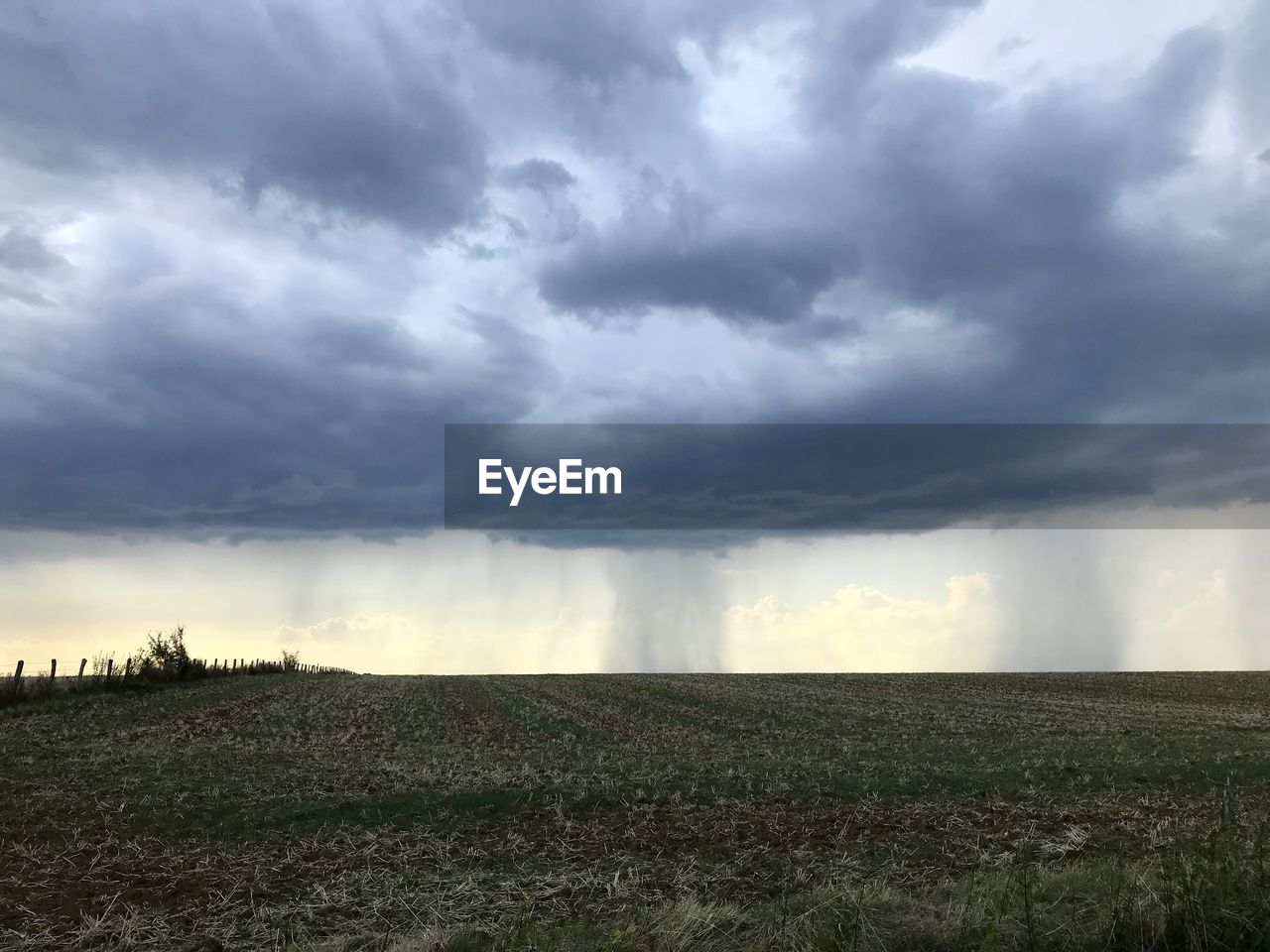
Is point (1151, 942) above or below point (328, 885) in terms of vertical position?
above

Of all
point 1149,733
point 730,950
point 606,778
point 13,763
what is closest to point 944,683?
point 1149,733

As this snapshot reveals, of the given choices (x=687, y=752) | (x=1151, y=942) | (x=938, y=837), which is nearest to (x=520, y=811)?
(x=938, y=837)

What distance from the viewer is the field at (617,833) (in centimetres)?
810

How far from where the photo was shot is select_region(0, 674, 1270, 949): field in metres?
8.10

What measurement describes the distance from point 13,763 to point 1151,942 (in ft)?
83.1

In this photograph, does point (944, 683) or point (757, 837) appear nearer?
point (757, 837)

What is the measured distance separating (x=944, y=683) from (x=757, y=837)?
176 ft

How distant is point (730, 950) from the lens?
7262mm

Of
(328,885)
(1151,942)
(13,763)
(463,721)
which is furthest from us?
(463,721)

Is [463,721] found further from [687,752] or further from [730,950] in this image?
[730,950]

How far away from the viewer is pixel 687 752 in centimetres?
2495

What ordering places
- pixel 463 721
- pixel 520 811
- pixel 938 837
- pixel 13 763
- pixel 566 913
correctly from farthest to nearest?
pixel 463 721, pixel 13 763, pixel 520 811, pixel 938 837, pixel 566 913

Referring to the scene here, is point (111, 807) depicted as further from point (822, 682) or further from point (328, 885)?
point (822, 682)

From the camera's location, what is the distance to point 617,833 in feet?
48.2
